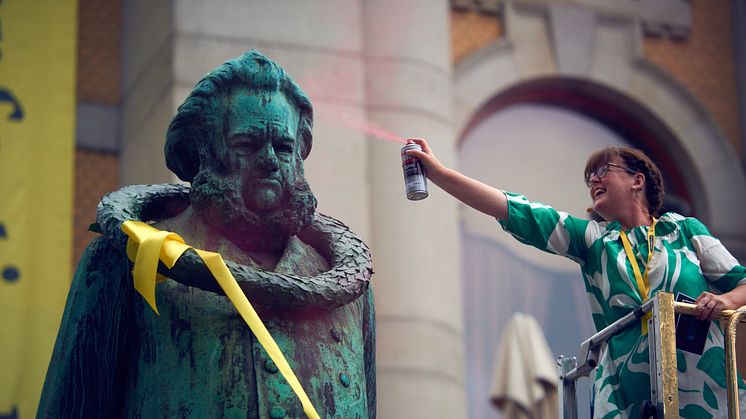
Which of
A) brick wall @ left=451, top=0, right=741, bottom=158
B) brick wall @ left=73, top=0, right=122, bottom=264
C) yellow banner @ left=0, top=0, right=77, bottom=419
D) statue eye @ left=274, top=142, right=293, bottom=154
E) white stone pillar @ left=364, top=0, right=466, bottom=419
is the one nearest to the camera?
statue eye @ left=274, top=142, right=293, bottom=154

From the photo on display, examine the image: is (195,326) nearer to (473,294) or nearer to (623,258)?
(623,258)

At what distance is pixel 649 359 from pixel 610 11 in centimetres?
1225

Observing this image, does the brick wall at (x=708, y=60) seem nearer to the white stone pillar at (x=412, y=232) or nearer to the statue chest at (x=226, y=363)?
the white stone pillar at (x=412, y=232)

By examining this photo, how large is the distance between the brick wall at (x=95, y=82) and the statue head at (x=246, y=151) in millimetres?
9387

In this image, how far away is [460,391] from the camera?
1323 cm

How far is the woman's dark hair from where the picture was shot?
521 cm

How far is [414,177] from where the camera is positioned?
4.95m

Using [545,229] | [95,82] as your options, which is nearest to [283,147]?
[545,229]

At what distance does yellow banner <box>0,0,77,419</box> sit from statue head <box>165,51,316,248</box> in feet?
24.8

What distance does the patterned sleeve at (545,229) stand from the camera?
5027 mm

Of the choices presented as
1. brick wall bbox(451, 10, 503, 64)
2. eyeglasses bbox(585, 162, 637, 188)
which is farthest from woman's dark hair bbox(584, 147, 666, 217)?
brick wall bbox(451, 10, 503, 64)

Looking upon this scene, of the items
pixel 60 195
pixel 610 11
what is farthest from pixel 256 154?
pixel 610 11

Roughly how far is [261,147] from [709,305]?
1483mm

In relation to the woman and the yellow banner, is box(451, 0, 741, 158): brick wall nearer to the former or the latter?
the yellow banner
